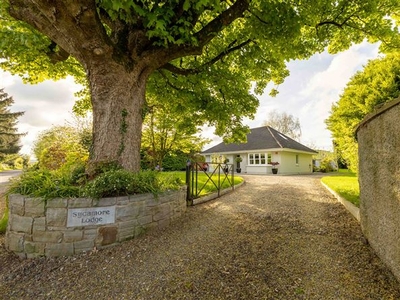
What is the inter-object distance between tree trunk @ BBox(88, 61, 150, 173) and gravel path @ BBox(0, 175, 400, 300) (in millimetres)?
1883

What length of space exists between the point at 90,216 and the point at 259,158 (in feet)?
74.7

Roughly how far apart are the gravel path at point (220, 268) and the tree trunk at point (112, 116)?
1883 mm

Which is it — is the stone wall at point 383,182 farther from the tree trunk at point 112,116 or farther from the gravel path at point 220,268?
the tree trunk at point 112,116

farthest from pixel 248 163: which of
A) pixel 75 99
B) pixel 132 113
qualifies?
pixel 132 113

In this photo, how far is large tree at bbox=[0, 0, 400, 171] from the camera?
3896 millimetres

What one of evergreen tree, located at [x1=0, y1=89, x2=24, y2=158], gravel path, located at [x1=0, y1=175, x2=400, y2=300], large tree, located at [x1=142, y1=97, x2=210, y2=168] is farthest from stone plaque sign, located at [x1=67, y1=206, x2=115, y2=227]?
evergreen tree, located at [x1=0, y1=89, x2=24, y2=158]

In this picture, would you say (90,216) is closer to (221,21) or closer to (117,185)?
(117,185)

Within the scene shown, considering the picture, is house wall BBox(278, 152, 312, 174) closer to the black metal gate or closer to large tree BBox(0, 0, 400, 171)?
the black metal gate

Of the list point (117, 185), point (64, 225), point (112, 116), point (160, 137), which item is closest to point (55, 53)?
point (112, 116)

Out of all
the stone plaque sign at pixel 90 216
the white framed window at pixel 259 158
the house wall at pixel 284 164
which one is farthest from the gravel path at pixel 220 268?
the white framed window at pixel 259 158

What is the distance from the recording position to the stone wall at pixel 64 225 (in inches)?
136

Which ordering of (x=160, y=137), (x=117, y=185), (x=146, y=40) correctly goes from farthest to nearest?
(x=160, y=137) < (x=146, y=40) < (x=117, y=185)

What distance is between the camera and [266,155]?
78.1 feet

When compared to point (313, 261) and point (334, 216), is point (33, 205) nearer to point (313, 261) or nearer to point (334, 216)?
point (313, 261)
